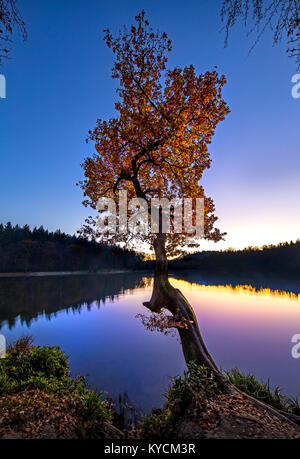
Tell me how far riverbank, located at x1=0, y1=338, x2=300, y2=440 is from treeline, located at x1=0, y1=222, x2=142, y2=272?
71.6m

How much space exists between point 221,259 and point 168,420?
141m

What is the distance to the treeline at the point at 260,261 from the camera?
3804 inches

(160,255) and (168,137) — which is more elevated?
(168,137)

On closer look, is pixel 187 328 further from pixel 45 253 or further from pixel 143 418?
pixel 45 253

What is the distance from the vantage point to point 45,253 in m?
95.4

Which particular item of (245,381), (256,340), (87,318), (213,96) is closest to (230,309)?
(256,340)

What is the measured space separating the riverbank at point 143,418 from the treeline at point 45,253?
71572mm

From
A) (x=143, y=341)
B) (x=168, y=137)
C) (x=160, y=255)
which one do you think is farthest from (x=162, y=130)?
(x=143, y=341)

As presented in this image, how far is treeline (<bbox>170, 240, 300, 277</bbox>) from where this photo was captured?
317ft

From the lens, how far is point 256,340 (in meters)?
17.7

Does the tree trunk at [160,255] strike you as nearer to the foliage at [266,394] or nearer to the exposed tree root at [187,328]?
the exposed tree root at [187,328]

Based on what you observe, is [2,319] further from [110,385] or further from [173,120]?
[173,120]

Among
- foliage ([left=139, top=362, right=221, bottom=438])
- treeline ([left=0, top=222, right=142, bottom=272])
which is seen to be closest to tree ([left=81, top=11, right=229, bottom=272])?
foliage ([left=139, top=362, right=221, bottom=438])

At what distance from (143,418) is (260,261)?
413 ft
